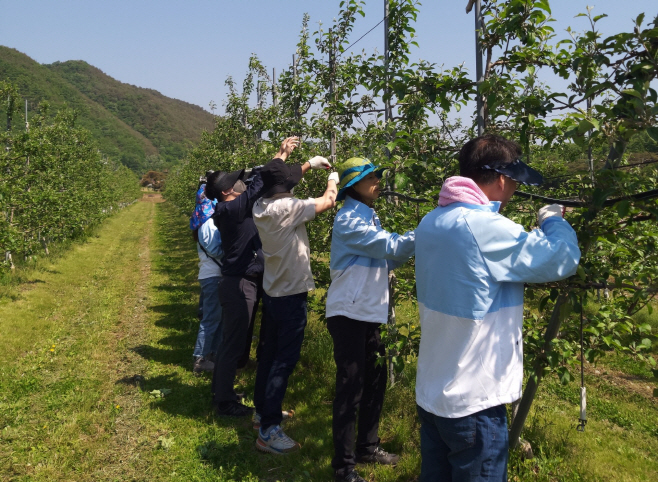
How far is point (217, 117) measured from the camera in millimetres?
16219

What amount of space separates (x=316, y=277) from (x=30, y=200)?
27.2 ft

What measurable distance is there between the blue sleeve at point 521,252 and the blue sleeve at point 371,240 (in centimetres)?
96

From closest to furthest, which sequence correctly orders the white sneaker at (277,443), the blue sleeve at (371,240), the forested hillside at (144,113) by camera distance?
the blue sleeve at (371,240) → the white sneaker at (277,443) → the forested hillside at (144,113)

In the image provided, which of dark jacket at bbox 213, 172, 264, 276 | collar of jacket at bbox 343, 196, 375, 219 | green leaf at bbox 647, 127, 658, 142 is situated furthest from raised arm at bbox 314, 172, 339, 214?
green leaf at bbox 647, 127, 658, 142

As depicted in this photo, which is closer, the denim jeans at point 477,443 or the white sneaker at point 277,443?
the denim jeans at point 477,443

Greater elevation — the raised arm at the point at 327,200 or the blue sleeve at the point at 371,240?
the raised arm at the point at 327,200

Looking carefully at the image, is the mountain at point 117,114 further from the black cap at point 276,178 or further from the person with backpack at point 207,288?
the black cap at point 276,178

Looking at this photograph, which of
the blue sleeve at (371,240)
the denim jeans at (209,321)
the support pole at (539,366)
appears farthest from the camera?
the denim jeans at (209,321)

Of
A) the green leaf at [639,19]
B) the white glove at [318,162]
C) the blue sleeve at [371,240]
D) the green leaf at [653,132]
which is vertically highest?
the green leaf at [639,19]

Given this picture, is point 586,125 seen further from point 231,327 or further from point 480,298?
point 231,327

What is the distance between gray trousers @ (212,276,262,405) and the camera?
4.72m

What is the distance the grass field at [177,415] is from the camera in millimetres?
3832

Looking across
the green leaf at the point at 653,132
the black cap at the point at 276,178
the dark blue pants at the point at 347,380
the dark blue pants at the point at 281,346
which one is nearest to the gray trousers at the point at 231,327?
the dark blue pants at the point at 281,346

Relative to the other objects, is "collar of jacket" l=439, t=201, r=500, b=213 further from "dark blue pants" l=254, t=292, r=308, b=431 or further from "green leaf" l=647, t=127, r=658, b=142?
"dark blue pants" l=254, t=292, r=308, b=431
